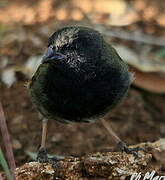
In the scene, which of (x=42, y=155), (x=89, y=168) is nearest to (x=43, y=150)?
(x=42, y=155)

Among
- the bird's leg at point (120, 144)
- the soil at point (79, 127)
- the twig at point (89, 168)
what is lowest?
the soil at point (79, 127)

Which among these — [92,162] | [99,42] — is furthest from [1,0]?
[92,162]

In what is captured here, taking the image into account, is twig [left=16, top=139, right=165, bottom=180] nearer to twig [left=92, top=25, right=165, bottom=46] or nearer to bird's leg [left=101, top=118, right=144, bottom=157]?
bird's leg [left=101, top=118, right=144, bottom=157]

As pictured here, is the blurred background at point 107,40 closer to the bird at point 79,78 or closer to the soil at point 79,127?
the soil at point 79,127

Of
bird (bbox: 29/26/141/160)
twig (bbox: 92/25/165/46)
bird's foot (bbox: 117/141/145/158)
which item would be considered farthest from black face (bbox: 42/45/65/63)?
twig (bbox: 92/25/165/46)

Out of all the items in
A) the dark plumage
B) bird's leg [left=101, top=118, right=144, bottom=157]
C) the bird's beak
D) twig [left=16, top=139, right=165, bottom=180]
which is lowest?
bird's leg [left=101, top=118, right=144, bottom=157]

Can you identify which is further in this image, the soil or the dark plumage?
the soil

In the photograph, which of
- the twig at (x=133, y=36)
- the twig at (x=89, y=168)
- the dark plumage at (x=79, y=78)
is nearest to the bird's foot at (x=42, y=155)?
the dark plumage at (x=79, y=78)

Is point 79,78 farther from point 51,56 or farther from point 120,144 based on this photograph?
point 120,144
